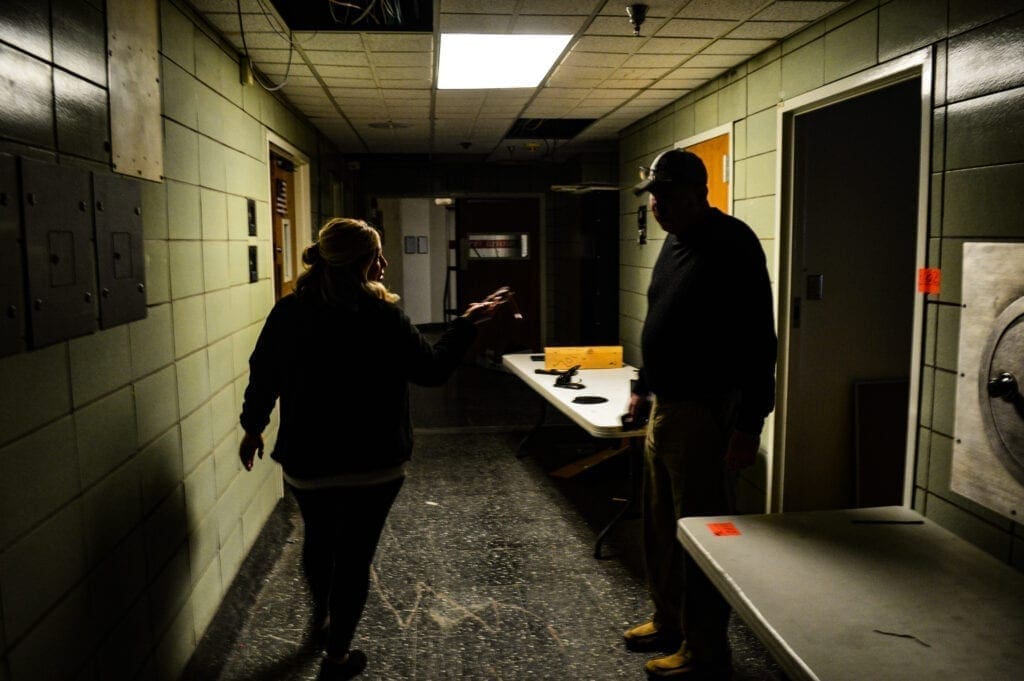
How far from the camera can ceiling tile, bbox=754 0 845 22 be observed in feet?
8.68

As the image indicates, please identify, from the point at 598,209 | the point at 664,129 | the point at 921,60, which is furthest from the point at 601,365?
the point at 921,60

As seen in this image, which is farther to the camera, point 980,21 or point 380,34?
point 380,34

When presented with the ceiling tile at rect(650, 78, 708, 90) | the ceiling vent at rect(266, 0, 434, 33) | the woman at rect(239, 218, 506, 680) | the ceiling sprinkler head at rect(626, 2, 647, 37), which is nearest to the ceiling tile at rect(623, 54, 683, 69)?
the ceiling tile at rect(650, 78, 708, 90)

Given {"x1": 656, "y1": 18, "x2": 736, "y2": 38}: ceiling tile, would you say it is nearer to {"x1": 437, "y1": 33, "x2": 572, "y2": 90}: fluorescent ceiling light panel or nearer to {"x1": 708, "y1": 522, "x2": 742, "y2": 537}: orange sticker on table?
{"x1": 437, "y1": 33, "x2": 572, "y2": 90}: fluorescent ceiling light panel

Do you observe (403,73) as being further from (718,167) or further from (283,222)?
(718,167)

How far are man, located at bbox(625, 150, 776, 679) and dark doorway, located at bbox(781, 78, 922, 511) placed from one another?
49.6 inches

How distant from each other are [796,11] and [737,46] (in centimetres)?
50

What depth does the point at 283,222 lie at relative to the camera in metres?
4.32

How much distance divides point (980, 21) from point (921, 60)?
26 cm

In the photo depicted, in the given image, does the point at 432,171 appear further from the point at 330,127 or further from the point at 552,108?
the point at 552,108

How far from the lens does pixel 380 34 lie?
2932mm

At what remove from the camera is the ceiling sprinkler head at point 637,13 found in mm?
2617

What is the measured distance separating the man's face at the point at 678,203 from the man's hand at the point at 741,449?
0.63 meters

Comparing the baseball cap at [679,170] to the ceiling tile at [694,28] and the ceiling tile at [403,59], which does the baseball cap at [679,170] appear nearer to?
the ceiling tile at [694,28]
